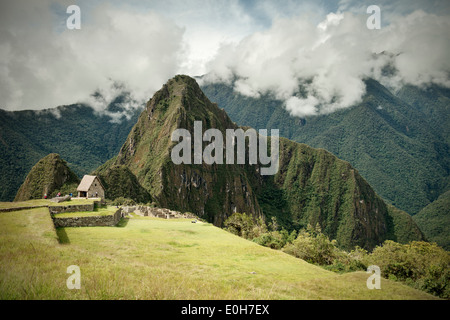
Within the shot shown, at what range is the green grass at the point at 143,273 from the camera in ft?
19.7

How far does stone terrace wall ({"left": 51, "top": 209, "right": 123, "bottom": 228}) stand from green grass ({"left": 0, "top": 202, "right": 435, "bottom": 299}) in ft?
7.18

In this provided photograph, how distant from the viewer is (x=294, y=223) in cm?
19262

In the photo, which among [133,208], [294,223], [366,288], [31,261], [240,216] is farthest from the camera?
[294,223]

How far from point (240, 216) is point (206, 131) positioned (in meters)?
113

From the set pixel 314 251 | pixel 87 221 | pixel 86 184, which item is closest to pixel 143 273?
pixel 87 221

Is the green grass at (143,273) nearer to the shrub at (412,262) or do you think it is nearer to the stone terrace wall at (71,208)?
the stone terrace wall at (71,208)

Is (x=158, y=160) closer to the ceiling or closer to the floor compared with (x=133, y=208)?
closer to the ceiling

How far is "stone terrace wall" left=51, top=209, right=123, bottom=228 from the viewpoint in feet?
66.1

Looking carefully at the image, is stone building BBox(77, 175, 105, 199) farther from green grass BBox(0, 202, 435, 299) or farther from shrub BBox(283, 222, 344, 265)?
shrub BBox(283, 222, 344, 265)
